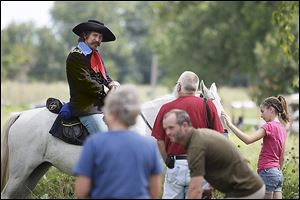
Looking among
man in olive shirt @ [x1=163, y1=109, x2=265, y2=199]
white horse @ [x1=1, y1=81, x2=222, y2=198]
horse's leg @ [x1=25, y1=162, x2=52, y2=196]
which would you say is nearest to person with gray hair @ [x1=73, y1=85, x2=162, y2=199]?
man in olive shirt @ [x1=163, y1=109, x2=265, y2=199]

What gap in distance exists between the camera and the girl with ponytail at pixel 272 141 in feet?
26.4

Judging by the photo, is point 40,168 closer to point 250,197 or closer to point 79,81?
point 79,81

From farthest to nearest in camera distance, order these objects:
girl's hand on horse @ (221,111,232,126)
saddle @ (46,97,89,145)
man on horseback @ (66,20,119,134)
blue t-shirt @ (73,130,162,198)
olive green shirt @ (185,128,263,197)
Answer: saddle @ (46,97,89,145) → man on horseback @ (66,20,119,134) → girl's hand on horse @ (221,111,232,126) → olive green shirt @ (185,128,263,197) → blue t-shirt @ (73,130,162,198)

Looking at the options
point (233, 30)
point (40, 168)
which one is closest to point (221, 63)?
point (233, 30)

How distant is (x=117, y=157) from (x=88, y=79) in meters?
2.93

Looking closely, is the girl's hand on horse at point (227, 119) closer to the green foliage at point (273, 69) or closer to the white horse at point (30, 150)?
the white horse at point (30, 150)

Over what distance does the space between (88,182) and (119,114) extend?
556mm

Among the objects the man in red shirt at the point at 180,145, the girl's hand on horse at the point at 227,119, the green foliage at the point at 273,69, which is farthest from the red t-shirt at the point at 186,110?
the green foliage at the point at 273,69

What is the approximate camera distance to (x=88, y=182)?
16.6 ft

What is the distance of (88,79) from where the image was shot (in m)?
7.82

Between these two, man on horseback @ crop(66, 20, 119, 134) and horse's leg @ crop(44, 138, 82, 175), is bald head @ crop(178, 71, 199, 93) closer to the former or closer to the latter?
man on horseback @ crop(66, 20, 119, 134)

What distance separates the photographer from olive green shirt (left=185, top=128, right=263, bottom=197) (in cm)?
588

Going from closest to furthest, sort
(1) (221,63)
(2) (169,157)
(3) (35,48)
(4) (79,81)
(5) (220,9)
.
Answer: (2) (169,157), (4) (79,81), (5) (220,9), (1) (221,63), (3) (35,48)

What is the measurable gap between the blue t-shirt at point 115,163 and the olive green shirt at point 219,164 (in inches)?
34.2
